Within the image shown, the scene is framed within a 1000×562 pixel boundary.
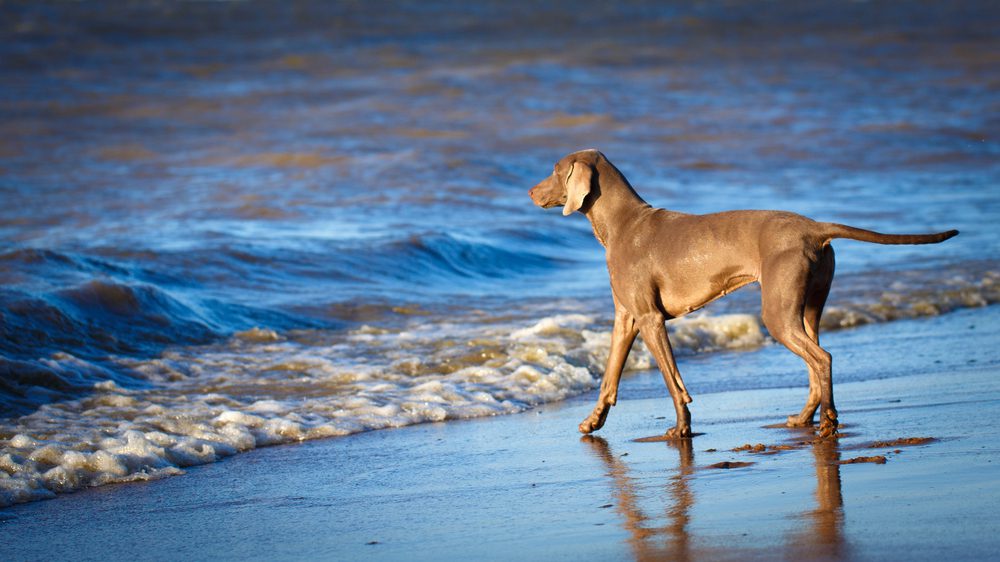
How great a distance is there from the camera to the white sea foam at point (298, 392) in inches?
282

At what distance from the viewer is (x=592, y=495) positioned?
5750 millimetres

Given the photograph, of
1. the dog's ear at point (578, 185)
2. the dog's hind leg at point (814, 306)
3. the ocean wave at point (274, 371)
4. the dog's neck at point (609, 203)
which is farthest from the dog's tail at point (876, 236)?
the ocean wave at point (274, 371)

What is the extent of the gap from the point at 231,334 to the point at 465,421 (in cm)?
426

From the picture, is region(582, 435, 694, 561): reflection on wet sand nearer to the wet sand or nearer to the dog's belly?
the wet sand

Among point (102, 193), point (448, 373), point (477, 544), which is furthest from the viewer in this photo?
→ point (102, 193)

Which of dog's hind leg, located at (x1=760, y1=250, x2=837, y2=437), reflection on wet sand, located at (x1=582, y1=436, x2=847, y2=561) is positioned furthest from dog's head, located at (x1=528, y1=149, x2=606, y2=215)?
reflection on wet sand, located at (x1=582, y1=436, x2=847, y2=561)

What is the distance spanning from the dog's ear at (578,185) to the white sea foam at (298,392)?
1.78 m

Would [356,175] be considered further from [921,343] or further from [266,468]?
[266,468]

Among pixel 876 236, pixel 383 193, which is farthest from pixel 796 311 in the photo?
pixel 383 193

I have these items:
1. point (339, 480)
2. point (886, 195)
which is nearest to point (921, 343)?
point (339, 480)

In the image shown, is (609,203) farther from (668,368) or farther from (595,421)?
(595,421)

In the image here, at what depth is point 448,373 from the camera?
32.5 feet

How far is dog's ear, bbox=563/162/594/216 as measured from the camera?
753 centimetres

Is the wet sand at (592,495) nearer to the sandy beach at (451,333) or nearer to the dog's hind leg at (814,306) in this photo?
the sandy beach at (451,333)
